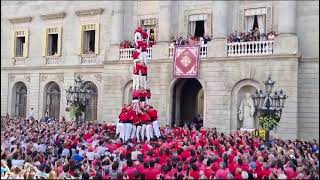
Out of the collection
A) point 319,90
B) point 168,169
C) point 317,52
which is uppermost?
point 317,52

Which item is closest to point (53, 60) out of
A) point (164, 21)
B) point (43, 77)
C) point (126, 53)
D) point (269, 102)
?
point (43, 77)

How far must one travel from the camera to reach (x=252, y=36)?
1107 inches

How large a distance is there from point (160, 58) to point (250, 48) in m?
5.61

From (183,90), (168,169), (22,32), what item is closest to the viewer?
(168,169)

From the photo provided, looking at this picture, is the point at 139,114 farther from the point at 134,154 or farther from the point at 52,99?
the point at 52,99

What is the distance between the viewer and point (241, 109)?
91.4ft

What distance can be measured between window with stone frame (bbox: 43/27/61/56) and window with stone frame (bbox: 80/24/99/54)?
224cm

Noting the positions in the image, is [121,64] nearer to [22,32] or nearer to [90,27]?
[90,27]

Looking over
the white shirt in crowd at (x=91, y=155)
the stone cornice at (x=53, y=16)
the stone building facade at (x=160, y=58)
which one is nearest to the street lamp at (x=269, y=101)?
the stone building facade at (x=160, y=58)

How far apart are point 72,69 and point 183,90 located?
8.64 m

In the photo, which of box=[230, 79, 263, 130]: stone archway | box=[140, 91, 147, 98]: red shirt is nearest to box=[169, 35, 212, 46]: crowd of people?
box=[230, 79, 263, 130]: stone archway

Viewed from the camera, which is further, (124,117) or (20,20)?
(20,20)

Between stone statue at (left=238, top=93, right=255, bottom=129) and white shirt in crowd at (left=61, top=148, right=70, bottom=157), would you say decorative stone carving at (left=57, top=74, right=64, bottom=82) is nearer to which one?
stone statue at (left=238, top=93, right=255, bottom=129)

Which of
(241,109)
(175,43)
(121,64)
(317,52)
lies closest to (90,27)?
(121,64)
